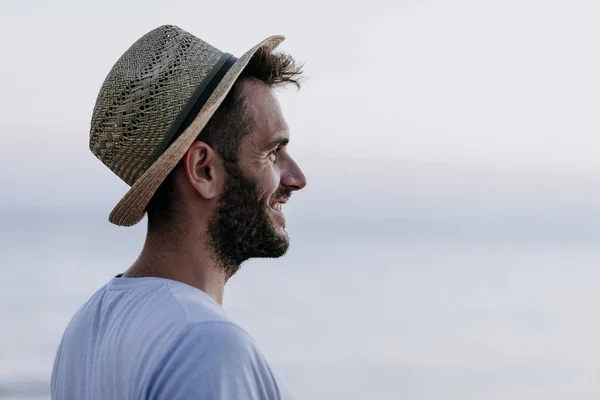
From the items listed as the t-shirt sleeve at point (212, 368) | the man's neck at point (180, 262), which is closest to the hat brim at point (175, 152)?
the man's neck at point (180, 262)

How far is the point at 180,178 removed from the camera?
1.99 meters

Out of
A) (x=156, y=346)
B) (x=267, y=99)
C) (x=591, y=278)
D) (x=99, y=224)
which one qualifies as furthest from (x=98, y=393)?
(x=99, y=224)

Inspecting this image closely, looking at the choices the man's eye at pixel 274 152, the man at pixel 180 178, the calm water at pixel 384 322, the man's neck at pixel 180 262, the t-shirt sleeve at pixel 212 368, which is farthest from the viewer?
the calm water at pixel 384 322

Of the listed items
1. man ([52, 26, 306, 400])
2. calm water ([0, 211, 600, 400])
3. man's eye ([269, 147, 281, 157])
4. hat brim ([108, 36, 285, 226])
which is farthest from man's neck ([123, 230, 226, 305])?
calm water ([0, 211, 600, 400])

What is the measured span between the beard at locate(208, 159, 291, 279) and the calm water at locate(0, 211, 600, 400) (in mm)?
9250

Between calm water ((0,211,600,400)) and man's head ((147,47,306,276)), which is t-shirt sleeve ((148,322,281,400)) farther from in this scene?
calm water ((0,211,600,400))

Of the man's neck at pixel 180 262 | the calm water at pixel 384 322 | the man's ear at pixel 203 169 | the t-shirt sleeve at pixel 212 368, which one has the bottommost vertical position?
the calm water at pixel 384 322

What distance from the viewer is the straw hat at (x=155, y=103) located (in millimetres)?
1976

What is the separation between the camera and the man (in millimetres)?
1824

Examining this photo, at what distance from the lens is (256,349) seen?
A: 162 centimetres

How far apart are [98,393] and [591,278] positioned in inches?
1815

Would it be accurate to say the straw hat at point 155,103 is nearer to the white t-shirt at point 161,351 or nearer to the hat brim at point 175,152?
the hat brim at point 175,152

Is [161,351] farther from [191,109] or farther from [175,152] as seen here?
[191,109]

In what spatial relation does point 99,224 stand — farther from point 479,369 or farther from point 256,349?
point 256,349
